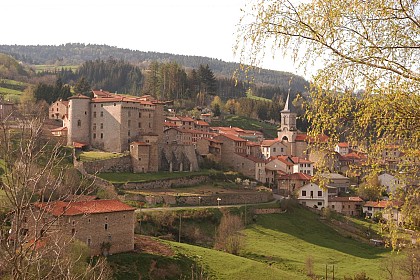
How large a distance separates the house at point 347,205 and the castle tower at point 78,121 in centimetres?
3257

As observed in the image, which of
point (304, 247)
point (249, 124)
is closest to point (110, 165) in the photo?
point (304, 247)

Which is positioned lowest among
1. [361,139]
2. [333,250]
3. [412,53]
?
[333,250]

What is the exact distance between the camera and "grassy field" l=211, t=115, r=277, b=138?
107100mm

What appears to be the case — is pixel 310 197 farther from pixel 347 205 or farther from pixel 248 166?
pixel 248 166

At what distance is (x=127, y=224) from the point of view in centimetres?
4025

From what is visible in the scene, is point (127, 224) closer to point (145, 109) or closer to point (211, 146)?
point (145, 109)

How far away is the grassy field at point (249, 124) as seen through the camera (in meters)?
107

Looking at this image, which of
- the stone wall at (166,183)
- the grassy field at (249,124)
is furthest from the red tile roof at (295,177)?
the grassy field at (249,124)

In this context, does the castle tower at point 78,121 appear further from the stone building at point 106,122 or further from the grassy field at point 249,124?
the grassy field at point 249,124

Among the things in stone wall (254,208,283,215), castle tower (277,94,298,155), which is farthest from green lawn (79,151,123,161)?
castle tower (277,94,298,155)

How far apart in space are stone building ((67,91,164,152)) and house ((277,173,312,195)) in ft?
65.9

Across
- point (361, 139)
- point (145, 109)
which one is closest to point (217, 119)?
point (145, 109)

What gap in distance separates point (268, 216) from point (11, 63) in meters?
114

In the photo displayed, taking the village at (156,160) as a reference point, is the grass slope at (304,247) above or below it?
below
